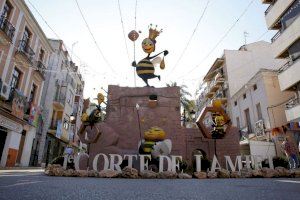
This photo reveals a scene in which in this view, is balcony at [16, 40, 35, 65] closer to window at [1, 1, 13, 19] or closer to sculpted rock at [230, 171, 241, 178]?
window at [1, 1, 13, 19]

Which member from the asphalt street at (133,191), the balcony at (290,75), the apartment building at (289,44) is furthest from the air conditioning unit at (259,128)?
the asphalt street at (133,191)

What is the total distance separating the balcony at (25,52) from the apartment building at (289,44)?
58.4 feet

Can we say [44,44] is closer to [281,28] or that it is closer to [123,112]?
[123,112]

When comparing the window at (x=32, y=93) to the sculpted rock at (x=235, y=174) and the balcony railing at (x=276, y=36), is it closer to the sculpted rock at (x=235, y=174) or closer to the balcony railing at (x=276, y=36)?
the sculpted rock at (x=235, y=174)

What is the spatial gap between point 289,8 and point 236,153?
1119 centimetres

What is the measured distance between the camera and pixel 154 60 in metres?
11.5

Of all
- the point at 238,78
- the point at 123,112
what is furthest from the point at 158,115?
the point at 238,78

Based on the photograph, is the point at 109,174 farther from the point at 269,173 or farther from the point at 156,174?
the point at 269,173

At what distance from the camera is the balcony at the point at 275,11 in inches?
676

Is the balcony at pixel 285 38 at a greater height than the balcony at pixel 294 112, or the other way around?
the balcony at pixel 285 38

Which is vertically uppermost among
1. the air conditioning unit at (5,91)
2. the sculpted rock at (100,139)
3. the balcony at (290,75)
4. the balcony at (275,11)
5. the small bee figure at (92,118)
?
the balcony at (275,11)

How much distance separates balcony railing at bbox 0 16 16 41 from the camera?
48.2ft

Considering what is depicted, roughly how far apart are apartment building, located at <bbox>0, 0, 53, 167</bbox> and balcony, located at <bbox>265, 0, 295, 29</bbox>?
1784 centimetres

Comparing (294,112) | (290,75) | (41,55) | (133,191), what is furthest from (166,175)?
(41,55)
